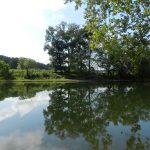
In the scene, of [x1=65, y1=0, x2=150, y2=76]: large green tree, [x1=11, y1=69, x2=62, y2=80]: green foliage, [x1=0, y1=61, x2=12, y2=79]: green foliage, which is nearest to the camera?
[x1=65, y1=0, x2=150, y2=76]: large green tree

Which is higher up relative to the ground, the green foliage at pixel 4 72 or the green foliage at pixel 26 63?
the green foliage at pixel 26 63

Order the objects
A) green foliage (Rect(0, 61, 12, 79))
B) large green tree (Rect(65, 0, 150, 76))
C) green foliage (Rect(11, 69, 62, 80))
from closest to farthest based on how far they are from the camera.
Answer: large green tree (Rect(65, 0, 150, 76)) → green foliage (Rect(0, 61, 12, 79)) → green foliage (Rect(11, 69, 62, 80))

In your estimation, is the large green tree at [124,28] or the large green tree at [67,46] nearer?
the large green tree at [124,28]

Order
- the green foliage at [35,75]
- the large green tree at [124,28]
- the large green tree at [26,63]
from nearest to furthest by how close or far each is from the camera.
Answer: the large green tree at [124,28]
the green foliage at [35,75]
the large green tree at [26,63]

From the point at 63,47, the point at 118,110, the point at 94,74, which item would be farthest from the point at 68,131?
the point at 63,47

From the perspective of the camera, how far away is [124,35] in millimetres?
9562

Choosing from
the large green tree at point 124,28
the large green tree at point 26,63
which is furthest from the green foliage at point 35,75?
the large green tree at point 124,28

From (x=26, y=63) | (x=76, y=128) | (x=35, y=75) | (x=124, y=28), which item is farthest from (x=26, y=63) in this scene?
(x=124, y=28)

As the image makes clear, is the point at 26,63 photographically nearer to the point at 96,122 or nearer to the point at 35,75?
the point at 35,75

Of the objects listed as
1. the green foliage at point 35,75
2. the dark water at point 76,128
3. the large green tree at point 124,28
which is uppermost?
the large green tree at point 124,28

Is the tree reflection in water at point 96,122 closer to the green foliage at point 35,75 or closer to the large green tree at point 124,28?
the large green tree at point 124,28

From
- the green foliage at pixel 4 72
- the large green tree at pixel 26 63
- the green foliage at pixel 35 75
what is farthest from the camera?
the large green tree at pixel 26 63

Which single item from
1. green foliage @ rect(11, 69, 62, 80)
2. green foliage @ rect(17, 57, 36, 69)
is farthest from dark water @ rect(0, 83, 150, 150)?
green foliage @ rect(17, 57, 36, 69)

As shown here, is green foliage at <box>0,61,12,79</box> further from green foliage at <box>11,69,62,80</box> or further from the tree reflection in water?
the tree reflection in water
